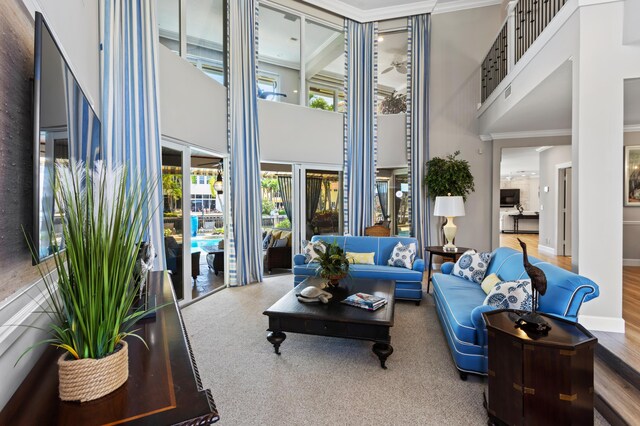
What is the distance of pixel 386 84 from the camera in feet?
23.2

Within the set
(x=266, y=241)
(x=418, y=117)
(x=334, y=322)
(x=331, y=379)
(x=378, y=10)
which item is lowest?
(x=331, y=379)

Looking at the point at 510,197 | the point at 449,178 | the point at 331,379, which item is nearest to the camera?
the point at 331,379

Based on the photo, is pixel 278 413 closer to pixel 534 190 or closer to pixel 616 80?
pixel 616 80

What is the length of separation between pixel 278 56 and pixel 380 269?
4418mm

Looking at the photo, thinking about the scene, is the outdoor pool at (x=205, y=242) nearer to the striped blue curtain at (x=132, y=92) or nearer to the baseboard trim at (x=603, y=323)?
the striped blue curtain at (x=132, y=92)

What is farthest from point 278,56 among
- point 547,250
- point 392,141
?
point 547,250

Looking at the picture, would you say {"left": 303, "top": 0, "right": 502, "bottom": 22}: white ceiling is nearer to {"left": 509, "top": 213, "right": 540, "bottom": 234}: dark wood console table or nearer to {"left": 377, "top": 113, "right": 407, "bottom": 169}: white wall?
{"left": 377, "top": 113, "right": 407, "bottom": 169}: white wall

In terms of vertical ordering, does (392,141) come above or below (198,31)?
below

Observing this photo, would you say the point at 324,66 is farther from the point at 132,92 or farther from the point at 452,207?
the point at 132,92

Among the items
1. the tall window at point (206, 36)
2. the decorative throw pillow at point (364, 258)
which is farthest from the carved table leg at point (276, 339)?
the tall window at point (206, 36)

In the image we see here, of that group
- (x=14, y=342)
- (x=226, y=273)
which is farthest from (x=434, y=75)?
(x=14, y=342)

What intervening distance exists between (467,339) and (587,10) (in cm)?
290

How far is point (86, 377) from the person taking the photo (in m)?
0.99

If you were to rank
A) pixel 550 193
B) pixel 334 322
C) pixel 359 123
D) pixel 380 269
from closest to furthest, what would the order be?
1. pixel 334 322
2. pixel 380 269
3. pixel 359 123
4. pixel 550 193
